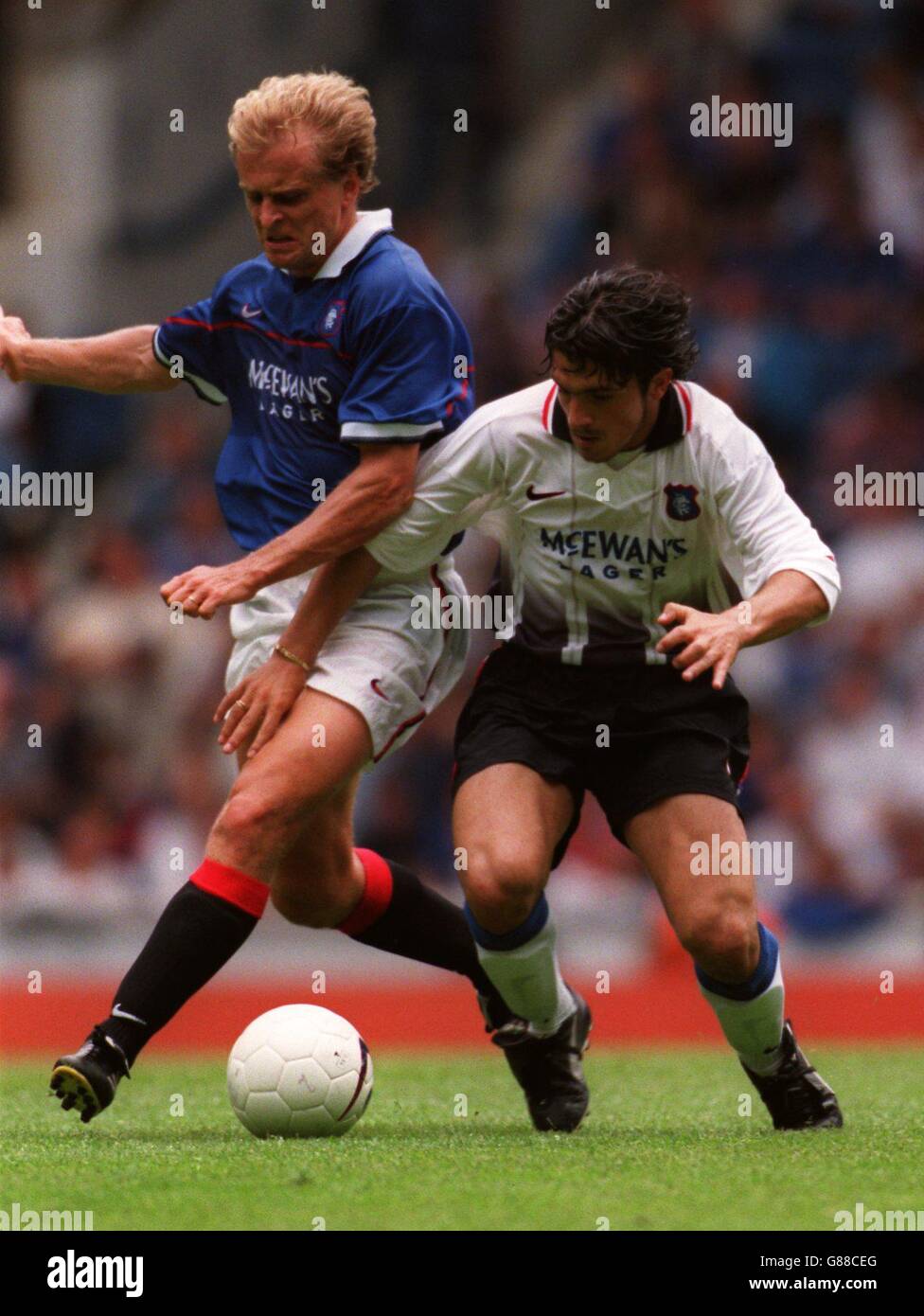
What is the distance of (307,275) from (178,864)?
5.96 meters

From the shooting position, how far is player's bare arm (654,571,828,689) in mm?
4418

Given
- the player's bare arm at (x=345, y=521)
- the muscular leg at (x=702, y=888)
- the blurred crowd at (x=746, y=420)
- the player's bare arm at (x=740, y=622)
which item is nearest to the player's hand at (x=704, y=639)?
the player's bare arm at (x=740, y=622)

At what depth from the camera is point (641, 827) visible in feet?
15.9

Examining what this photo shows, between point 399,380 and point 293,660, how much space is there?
0.70 metres

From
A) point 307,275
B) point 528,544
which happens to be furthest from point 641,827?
point 307,275

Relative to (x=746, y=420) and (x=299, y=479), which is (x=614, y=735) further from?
(x=746, y=420)

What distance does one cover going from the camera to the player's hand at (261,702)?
5004 millimetres

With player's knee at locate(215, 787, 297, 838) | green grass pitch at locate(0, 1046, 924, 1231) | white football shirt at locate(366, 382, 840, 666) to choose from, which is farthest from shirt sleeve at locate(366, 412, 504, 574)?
green grass pitch at locate(0, 1046, 924, 1231)

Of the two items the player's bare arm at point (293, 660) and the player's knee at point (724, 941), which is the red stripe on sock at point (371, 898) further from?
the player's knee at point (724, 941)

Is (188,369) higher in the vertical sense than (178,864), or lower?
higher

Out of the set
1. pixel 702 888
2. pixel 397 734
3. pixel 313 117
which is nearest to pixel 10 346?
pixel 313 117

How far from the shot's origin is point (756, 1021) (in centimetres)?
479

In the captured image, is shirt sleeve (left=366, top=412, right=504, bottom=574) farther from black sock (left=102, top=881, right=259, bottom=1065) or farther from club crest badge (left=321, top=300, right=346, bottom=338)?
black sock (left=102, top=881, right=259, bottom=1065)
